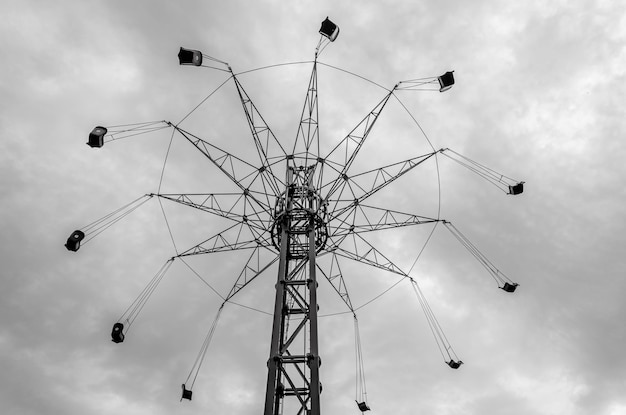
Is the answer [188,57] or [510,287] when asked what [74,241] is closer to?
[188,57]

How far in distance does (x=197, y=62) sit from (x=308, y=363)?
13420 mm

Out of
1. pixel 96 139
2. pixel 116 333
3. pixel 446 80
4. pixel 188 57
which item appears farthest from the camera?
pixel 446 80

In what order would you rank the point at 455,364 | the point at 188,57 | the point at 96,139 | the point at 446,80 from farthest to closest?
the point at 446,80, the point at 455,364, the point at 188,57, the point at 96,139

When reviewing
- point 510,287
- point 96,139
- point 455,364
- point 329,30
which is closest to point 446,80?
point 329,30

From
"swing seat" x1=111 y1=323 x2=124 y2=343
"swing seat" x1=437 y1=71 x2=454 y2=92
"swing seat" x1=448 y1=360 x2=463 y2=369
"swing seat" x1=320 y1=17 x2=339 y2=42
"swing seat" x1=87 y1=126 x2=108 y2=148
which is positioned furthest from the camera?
"swing seat" x1=437 y1=71 x2=454 y2=92

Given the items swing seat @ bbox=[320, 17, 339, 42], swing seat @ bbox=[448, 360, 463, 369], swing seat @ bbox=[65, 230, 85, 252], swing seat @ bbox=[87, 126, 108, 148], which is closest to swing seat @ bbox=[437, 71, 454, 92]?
swing seat @ bbox=[320, 17, 339, 42]

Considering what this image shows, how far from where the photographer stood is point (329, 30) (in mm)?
20438

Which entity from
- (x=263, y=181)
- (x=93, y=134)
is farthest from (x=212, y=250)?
(x=93, y=134)

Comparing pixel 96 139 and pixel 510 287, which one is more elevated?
pixel 96 139

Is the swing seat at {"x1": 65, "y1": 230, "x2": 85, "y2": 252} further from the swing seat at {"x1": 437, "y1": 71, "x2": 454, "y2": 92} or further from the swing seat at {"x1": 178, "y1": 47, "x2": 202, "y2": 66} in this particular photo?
the swing seat at {"x1": 437, "y1": 71, "x2": 454, "y2": 92}

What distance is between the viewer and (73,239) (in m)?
19.6

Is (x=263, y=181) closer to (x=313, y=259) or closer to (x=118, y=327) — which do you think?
(x=313, y=259)

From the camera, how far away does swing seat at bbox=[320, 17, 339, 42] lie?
20.3 metres

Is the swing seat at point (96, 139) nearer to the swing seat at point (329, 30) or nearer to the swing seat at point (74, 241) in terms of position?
the swing seat at point (74, 241)
